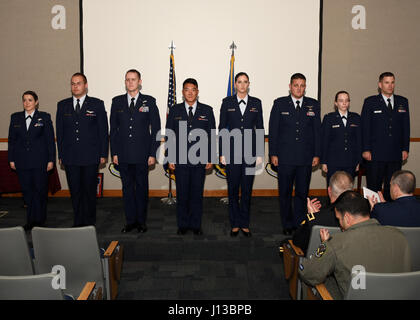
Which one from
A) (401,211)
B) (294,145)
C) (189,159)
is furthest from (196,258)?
(401,211)

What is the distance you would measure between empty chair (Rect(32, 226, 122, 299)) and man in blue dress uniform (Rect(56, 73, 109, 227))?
1659 mm

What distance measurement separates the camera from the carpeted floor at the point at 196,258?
2.86 metres

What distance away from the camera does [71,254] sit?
210cm

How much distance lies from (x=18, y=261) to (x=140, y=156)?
5.92 ft

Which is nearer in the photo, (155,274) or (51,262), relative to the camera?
(51,262)

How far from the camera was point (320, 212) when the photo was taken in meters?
2.25

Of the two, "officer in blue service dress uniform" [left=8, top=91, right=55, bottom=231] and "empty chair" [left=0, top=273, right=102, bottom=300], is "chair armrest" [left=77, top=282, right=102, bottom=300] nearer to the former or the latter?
"empty chair" [left=0, top=273, right=102, bottom=300]

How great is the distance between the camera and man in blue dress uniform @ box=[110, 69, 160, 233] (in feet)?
11.9

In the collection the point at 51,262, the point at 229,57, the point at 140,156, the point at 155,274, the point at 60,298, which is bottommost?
the point at 155,274

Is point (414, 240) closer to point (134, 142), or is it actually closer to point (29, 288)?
point (29, 288)

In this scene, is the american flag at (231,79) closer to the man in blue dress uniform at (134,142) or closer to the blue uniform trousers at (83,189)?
the man in blue dress uniform at (134,142)

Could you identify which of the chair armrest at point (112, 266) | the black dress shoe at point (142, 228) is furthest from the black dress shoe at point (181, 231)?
the chair armrest at point (112, 266)

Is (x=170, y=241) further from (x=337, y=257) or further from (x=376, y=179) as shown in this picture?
(x=376, y=179)
